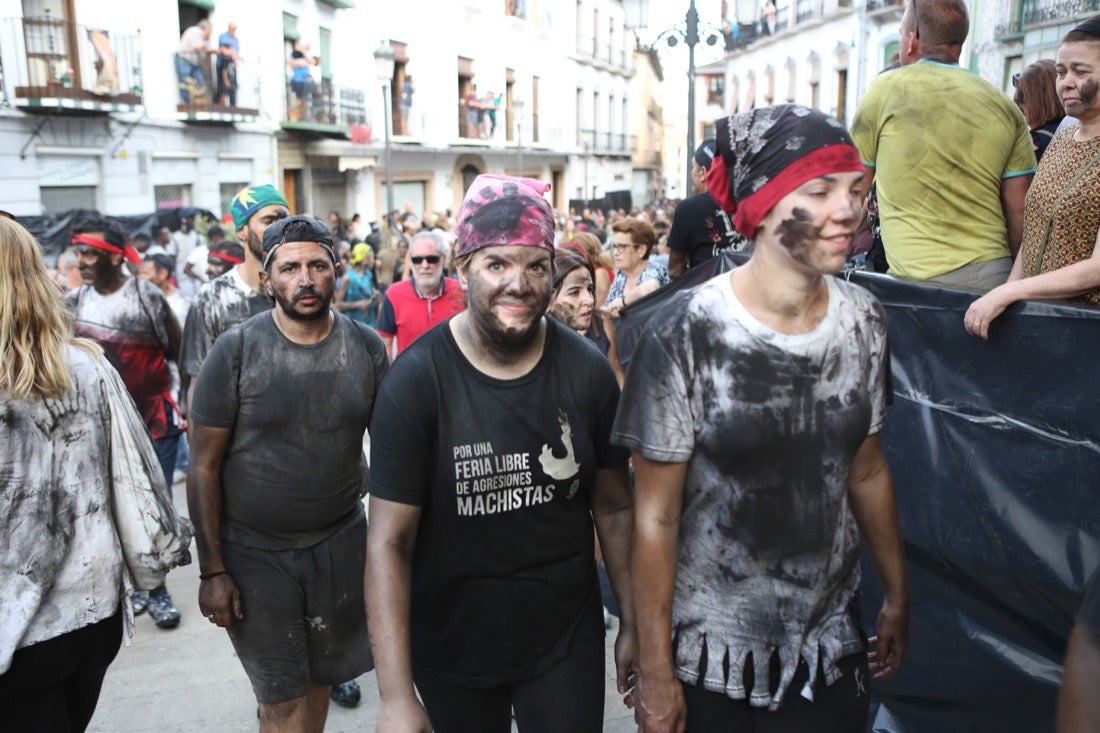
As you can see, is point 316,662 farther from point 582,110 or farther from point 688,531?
point 582,110

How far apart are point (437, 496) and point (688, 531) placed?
613mm

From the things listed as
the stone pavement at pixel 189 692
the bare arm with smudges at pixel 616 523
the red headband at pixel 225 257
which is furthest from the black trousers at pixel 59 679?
the red headband at pixel 225 257

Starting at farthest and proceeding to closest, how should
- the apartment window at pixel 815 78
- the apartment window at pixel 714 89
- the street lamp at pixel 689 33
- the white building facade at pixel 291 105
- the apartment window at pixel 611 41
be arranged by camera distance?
the apartment window at pixel 714 89, the apartment window at pixel 611 41, the apartment window at pixel 815 78, the white building facade at pixel 291 105, the street lamp at pixel 689 33

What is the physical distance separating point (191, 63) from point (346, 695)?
678 inches

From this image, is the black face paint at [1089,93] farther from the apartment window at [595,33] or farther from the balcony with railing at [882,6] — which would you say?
the apartment window at [595,33]

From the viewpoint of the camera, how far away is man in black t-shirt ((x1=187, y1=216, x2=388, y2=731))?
327cm

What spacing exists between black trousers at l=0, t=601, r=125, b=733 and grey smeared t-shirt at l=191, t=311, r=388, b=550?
569 millimetres

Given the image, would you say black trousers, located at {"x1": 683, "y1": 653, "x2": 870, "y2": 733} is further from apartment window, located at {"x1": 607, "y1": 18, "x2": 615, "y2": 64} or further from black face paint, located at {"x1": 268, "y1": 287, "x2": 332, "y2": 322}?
apartment window, located at {"x1": 607, "y1": 18, "x2": 615, "y2": 64}

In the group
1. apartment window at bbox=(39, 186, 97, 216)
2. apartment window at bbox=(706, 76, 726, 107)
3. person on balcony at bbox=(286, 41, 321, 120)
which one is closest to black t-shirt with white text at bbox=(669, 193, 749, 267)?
apartment window at bbox=(39, 186, 97, 216)

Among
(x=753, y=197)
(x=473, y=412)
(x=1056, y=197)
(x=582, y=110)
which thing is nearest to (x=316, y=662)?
(x=473, y=412)

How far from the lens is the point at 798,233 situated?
2.09 metres

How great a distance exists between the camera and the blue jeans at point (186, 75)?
18.6 m

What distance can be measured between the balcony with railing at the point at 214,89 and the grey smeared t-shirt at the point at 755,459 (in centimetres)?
1870

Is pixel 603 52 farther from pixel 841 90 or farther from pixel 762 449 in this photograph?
pixel 762 449
